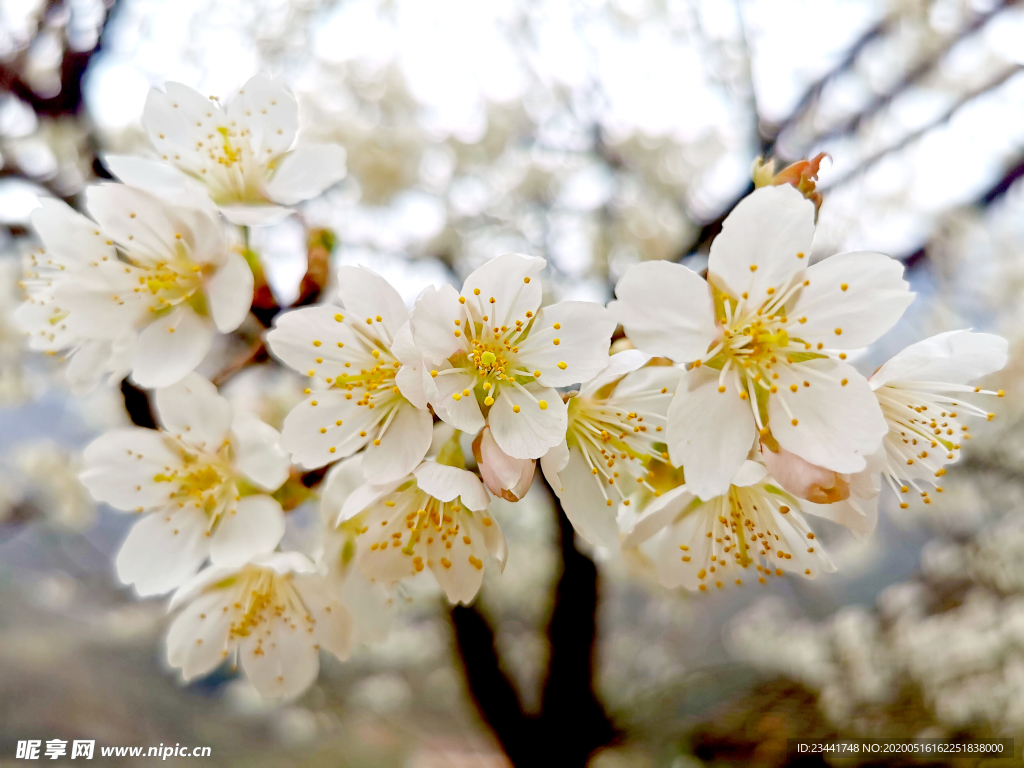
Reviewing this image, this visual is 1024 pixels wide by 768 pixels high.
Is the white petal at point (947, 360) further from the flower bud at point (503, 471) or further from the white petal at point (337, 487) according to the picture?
the white petal at point (337, 487)

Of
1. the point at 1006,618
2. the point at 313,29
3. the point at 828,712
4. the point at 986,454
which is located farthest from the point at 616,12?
the point at 828,712

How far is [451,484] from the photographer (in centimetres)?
42

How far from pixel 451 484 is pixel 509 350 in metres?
0.12

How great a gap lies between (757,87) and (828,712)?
2383mm

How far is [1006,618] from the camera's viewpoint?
2.04 m

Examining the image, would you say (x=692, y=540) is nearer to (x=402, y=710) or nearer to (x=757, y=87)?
(x=757, y=87)

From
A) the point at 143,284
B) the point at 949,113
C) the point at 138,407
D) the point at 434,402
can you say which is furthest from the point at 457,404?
the point at 949,113

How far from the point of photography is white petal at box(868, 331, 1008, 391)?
1.50 ft

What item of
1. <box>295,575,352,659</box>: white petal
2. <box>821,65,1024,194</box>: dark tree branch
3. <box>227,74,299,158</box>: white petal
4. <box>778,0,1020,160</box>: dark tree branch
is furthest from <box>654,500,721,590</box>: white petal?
<box>778,0,1020,160</box>: dark tree branch

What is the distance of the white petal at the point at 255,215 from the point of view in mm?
489

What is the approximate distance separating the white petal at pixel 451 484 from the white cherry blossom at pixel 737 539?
0.16 m

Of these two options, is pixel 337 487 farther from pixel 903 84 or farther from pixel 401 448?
pixel 903 84

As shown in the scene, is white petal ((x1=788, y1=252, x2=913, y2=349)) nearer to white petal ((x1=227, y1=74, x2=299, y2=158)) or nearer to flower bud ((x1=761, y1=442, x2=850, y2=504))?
flower bud ((x1=761, y1=442, x2=850, y2=504))

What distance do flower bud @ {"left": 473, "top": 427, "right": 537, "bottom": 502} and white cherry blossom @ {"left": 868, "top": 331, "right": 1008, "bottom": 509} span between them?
0.29 m
